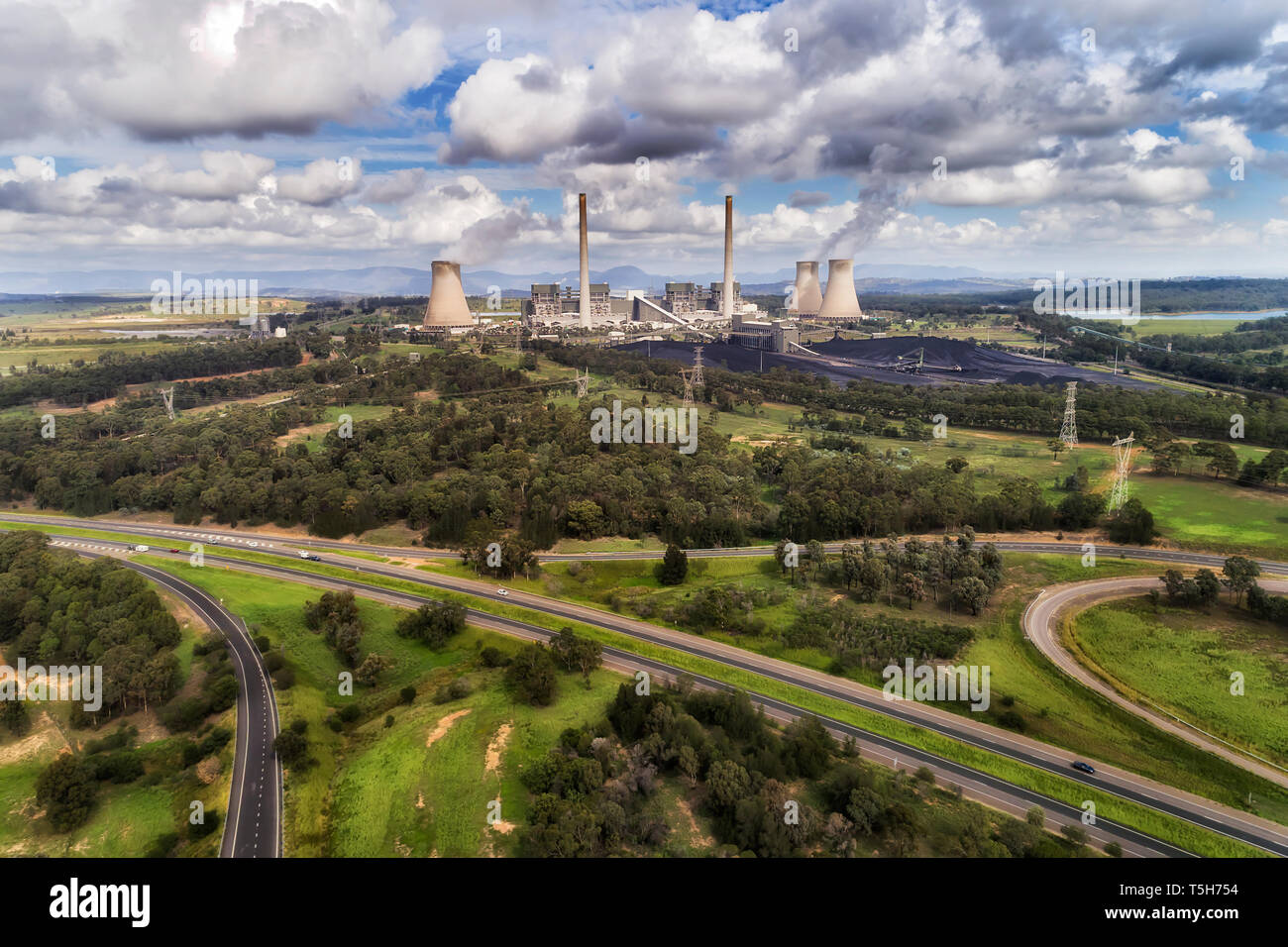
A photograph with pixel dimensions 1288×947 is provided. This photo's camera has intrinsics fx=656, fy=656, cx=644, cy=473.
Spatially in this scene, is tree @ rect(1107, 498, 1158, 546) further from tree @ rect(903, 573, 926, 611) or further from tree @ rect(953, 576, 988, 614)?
tree @ rect(903, 573, 926, 611)

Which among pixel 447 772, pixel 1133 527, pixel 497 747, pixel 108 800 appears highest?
pixel 1133 527

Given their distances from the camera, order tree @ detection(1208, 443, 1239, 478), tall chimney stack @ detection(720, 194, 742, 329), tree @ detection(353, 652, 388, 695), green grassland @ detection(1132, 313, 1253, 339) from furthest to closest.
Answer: green grassland @ detection(1132, 313, 1253, 339) < tall chimney stack @ detection(720, 194, 742, 329) < tree @ detection(1208, 443, 1239, 478) < tree @ detection(353, 652, 388, 695)

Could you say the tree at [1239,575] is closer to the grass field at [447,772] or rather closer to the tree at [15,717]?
the grass field at [447,772]

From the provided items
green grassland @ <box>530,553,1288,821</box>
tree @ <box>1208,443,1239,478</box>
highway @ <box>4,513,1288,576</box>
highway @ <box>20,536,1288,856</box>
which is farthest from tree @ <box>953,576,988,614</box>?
tree @ <box>1208,443,1239,478</box>

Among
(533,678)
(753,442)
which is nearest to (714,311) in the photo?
(753,442)

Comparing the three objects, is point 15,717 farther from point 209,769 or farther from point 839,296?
point 839,296

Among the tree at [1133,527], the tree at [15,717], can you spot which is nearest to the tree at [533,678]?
the tree at [15,717]
